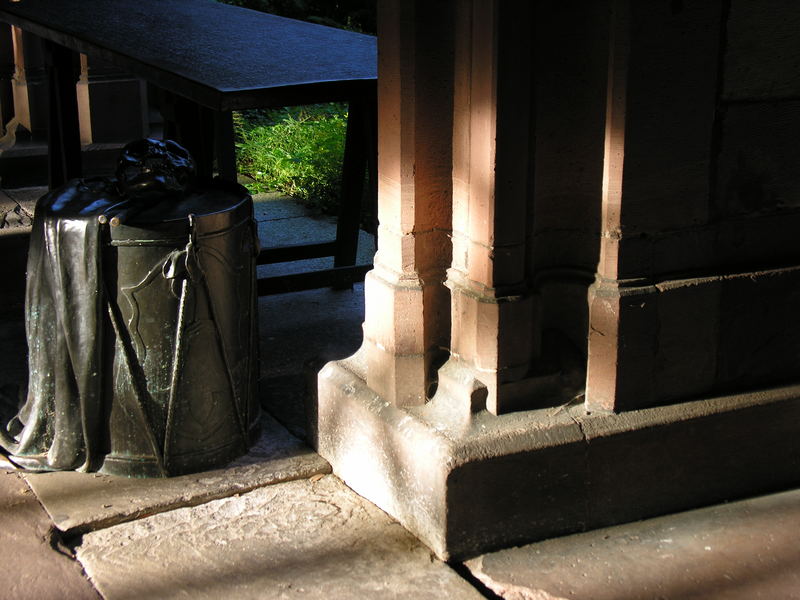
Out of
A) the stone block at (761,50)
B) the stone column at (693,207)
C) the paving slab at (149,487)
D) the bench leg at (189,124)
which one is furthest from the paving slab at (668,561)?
the bench leg at (189,124)

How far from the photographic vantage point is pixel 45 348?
10.7 ft

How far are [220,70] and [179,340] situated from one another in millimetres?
1176

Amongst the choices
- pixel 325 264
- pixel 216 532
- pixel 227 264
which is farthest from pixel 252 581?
pixel 325 264

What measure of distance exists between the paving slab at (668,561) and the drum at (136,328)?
3.25 ft

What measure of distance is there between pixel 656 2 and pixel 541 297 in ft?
2.65

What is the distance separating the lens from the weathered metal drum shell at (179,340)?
313 centimetres

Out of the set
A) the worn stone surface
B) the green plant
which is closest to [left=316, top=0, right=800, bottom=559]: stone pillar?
the worn stone surface

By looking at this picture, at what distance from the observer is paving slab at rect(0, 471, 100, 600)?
2.71 meters

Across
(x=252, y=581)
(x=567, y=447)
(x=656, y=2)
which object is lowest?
(x=252, y=581)

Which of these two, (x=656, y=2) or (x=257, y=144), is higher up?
(x=656, y=2)

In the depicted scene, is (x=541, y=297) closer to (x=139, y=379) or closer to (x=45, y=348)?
(x=139, y=379)

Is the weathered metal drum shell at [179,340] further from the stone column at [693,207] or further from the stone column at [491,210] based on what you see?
the stone column at [693,207]

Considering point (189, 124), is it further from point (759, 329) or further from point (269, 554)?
point (759, 329)

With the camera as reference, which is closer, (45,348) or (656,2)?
(656,2)
